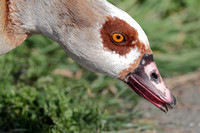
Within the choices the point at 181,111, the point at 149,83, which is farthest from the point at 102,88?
the point at 149,83

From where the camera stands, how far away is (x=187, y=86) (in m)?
4.46

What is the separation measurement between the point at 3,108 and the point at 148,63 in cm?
142

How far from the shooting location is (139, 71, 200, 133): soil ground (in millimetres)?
3555

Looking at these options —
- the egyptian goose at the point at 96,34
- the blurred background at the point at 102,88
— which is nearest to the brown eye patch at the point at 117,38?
the egyptian goose at the point at 96,34

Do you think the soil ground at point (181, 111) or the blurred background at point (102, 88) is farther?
the soil ground at point (181, 111)

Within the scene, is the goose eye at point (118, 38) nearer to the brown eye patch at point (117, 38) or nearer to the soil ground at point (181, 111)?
the brown eye patch at point (117, 38)

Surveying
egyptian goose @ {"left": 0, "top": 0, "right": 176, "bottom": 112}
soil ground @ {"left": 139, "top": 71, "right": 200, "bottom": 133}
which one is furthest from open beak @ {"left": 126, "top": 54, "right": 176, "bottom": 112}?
soil ground @ {"left": 139, "top": 71, "right": 200, "bottom": 133}

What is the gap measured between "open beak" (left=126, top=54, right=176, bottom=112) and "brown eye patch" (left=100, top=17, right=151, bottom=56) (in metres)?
0.11

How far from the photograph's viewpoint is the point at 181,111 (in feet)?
12.8

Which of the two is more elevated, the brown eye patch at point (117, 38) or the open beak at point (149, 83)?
the brown eye patch at point (117, 38)

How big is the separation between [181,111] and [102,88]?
841 mm

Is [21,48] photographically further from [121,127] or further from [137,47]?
[137,47]

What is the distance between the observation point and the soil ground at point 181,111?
3.55m

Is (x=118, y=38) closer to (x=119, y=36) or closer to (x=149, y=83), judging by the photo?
(x=119, y=36)
